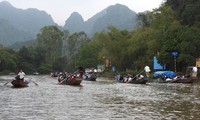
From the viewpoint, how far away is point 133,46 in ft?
265

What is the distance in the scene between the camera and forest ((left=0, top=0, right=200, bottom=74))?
61.0 meters

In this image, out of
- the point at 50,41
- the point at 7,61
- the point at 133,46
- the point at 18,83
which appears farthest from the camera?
the point at 50,41

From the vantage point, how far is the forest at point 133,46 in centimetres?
6100

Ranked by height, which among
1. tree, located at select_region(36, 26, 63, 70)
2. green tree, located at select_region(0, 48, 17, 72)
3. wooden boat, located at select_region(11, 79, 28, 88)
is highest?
tree, located at select_region(36, 26, 63, 70)

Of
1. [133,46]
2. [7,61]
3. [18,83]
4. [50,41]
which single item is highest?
[50,41]

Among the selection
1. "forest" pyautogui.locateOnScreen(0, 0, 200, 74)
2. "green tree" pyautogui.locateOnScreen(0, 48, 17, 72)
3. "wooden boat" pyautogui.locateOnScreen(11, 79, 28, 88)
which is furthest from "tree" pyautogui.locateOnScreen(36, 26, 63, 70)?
"wooden boat" pyautogui.locateOnScreen(11, 79, 28, 88)

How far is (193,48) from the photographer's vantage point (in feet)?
193

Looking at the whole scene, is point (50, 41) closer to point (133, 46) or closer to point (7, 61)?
point (7, 61)

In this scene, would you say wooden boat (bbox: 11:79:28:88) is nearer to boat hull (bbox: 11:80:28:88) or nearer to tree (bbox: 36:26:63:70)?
boat hull (bbox: 11:80:28:88)

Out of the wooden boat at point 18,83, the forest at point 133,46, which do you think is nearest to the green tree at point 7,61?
the forest at point 133,46

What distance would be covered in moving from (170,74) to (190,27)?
9407 millimetres

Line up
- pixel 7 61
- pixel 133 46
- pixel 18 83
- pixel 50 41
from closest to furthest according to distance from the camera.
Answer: pixel 18 83
pixel 133 46
pixel 7 61
pixel 50 41

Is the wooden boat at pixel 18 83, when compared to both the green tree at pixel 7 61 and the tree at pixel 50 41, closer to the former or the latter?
the green tree at pixel 7 61

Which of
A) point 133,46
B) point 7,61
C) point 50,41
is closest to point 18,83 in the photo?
point 133,46
